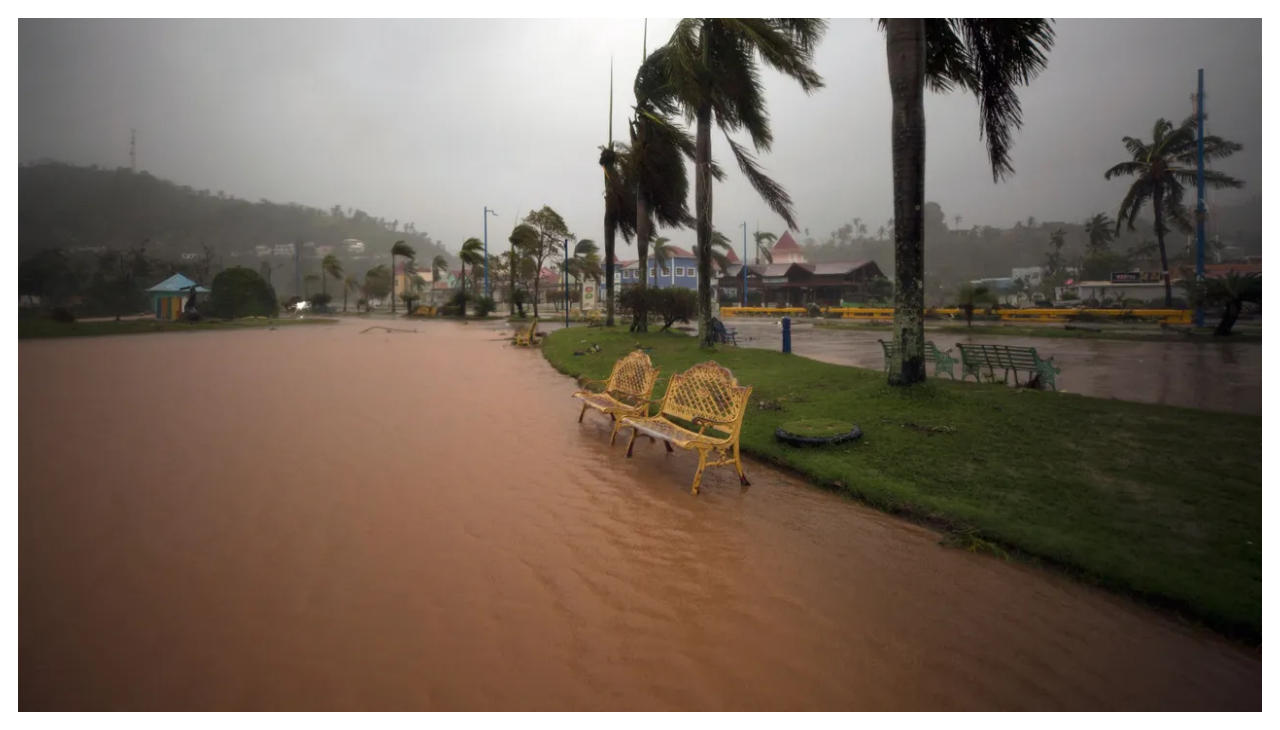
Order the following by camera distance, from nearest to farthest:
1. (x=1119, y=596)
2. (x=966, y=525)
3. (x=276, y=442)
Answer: (x=1119, y=596) < (x=966, y=525) < (x=276, y=442)

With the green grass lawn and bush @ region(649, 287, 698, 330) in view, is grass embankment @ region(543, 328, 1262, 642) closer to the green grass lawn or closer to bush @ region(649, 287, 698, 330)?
bush @ region(649, 287, 698, 330)

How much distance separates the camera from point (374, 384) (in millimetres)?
11578

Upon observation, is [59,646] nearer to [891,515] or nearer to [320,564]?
[320,564]

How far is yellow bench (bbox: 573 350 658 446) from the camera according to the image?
282 inches

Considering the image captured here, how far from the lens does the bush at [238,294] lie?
32531 mm

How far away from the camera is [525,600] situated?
333cm

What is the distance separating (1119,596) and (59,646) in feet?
18.5

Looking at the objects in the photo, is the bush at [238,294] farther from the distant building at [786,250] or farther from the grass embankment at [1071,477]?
the distant building at [786,250]

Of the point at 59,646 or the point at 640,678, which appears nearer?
the point at 640,678

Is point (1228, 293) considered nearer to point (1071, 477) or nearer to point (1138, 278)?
point (1071, 477)

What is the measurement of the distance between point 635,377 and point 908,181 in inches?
175

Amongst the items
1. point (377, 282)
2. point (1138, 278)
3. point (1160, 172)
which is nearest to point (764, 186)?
point (1160, 172)

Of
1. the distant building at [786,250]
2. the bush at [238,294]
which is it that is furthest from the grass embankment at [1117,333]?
the distant building at [786,250]

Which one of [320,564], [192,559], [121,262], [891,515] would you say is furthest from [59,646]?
[121,262]
